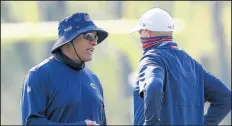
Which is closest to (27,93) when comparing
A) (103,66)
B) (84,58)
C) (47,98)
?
(47,98)

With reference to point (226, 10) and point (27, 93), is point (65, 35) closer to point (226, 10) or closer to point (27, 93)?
point (27, 93)

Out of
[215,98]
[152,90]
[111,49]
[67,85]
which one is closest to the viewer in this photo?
[152,90]

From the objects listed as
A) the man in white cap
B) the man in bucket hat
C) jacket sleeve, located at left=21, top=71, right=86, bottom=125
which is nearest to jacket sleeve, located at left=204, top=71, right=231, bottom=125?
the man in white cap

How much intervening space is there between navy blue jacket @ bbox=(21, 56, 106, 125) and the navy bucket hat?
4.2 inches

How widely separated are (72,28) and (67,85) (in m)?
0.30

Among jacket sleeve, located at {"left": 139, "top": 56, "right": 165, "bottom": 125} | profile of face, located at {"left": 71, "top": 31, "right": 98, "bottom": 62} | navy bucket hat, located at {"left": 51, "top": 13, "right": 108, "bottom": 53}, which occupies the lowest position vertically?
jacket sleeve, located at {"left": 139, "top": 56, "right": 165, "bottom": 125}

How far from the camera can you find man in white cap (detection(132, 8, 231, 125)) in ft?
13.0

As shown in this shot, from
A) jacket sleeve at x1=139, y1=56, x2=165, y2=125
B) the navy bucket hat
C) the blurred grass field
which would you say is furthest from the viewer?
the blurred grass field

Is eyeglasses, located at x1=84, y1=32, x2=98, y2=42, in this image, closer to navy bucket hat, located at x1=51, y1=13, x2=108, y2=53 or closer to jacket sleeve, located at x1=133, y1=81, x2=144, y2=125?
navy bucket hat, located at x1=51, y1=13, x2=108, y2=53

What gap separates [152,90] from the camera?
388cm

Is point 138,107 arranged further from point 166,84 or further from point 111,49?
point 111,49

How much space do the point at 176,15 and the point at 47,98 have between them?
16.3ft

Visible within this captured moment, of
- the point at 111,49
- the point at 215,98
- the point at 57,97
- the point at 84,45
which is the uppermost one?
the point at 84,45

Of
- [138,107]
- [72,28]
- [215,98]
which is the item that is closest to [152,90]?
[138,107]
